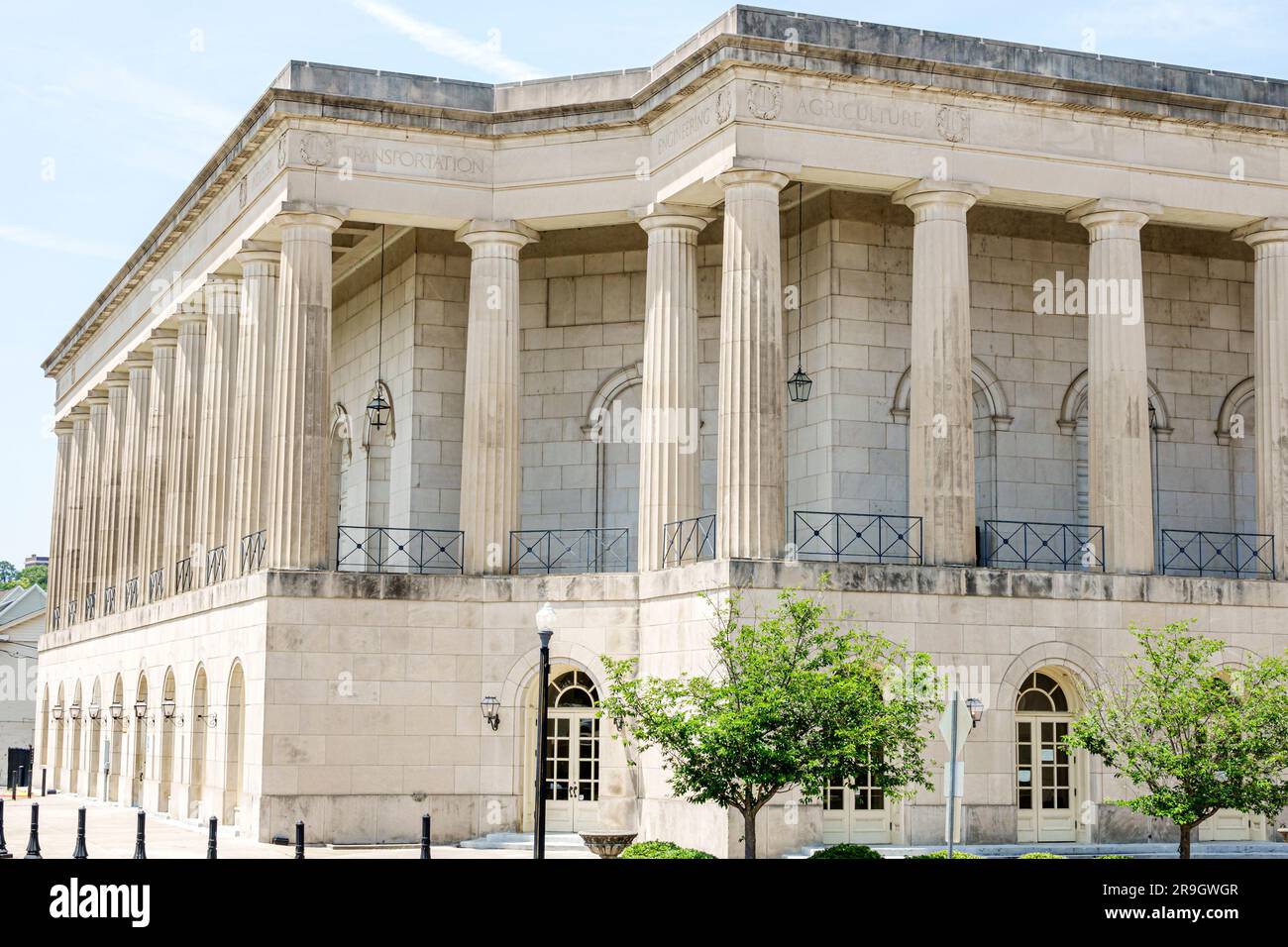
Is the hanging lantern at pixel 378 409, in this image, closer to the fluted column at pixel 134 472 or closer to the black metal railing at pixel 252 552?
the black metal railing at pixel 252 552

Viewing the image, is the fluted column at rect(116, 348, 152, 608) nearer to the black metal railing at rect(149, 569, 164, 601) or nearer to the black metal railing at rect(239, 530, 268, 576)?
the black metal railing at rect(149, 569, 164, 601)

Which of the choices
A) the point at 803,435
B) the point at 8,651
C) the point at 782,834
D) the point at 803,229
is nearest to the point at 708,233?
the point at 803,229

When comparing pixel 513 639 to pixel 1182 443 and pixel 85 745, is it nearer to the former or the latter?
pixel 1182 443

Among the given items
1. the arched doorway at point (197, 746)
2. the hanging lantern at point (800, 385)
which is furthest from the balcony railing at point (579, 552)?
the arched doorway at point (197, 746)

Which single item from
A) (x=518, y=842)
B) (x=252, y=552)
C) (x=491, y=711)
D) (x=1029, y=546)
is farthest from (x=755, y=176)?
(x=252, y=552)

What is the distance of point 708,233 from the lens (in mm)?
37531

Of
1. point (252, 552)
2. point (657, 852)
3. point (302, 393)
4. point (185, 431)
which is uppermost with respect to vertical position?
point (185, 431)

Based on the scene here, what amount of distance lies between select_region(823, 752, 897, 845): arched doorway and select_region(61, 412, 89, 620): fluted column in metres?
35.3

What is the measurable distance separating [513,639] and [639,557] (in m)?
3.15

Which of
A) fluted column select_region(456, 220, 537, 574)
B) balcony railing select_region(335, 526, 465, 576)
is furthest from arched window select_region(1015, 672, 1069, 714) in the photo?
balcony railing select_region(335, 526, 465, 576)

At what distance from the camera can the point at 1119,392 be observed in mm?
32594

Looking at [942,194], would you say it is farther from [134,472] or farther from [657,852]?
[134,472]

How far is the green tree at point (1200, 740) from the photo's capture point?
84.2 feet

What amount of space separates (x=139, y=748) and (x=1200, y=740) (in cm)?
2980
